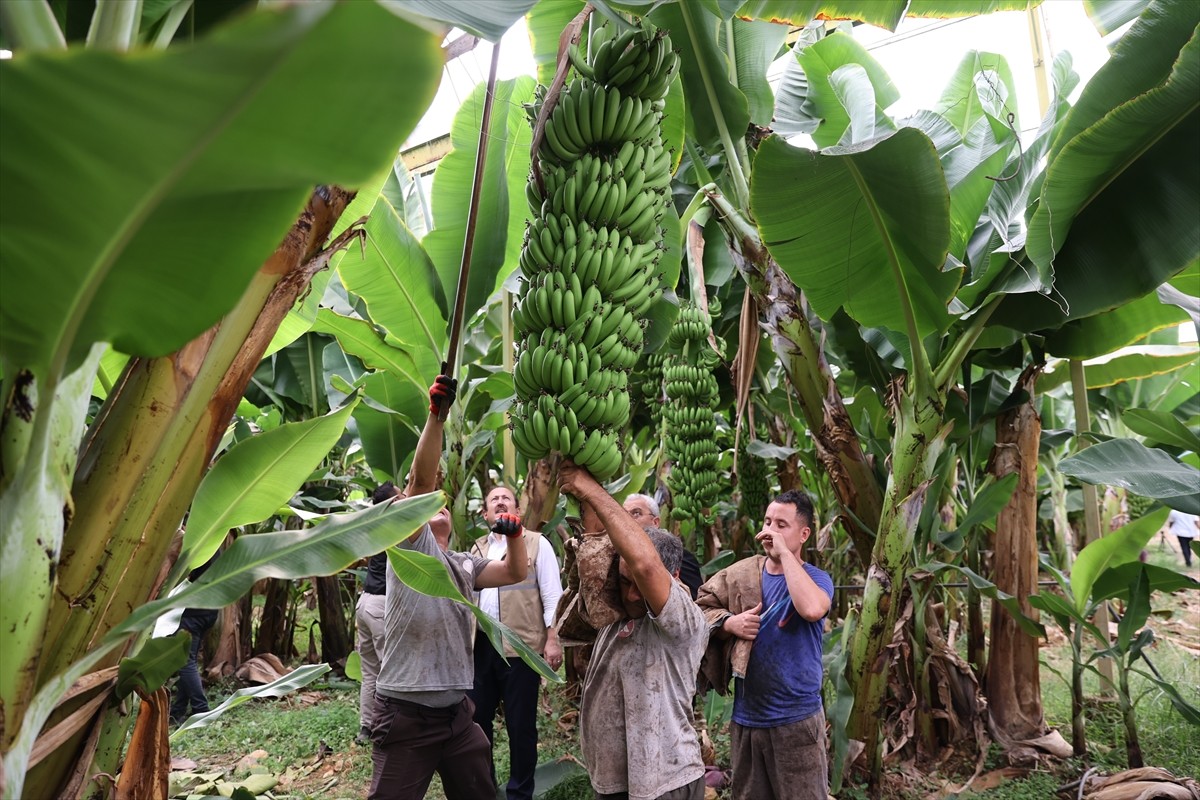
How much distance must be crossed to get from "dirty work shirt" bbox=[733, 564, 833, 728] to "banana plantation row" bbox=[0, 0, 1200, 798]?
49 cm

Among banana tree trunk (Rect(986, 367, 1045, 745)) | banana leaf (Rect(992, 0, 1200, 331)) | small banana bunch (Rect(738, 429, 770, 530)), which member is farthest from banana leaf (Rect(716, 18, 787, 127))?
small banana bunch (Rect(738, 429, 770, 530))

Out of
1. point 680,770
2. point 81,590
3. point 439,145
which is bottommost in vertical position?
point 680,770

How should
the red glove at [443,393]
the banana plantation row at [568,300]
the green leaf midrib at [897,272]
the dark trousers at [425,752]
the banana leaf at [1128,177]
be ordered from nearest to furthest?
the banana plantation row at [568,300]
the red glove at [443,393]
the banana leaf at [1128,177]
the green leaf midrib at [897,272]
the dark trousers at [425,752]

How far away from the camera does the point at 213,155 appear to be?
0.65m

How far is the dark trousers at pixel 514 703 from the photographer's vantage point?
11.0 ft

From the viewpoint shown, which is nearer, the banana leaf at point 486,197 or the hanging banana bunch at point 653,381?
the banana leaf at point 486,197

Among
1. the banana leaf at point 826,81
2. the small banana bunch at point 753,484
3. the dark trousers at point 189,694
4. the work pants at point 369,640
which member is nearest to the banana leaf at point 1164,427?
the banana leaf at point 826,81

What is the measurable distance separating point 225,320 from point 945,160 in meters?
2.68

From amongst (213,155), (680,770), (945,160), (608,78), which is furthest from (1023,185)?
(213,155)

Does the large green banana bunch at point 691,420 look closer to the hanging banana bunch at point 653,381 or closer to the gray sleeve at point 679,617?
the hanging banana bunch at point 653,381

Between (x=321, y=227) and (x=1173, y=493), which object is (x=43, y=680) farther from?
(x=1173, y=493)

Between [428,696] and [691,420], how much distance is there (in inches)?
69.0

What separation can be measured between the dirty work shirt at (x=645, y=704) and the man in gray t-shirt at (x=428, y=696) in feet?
1.92

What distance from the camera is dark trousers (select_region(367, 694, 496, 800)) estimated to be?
263 centimetres
